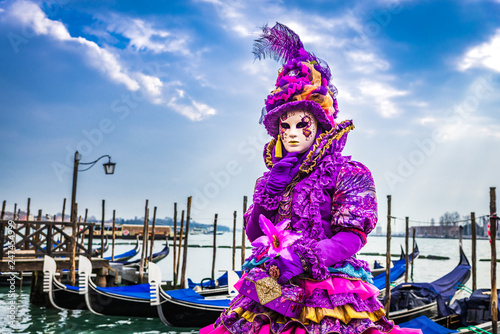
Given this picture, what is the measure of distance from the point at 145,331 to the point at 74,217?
12.7ft

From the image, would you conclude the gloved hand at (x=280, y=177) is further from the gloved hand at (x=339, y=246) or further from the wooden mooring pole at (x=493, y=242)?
the wooden mooring pole at (x=493, y=242)

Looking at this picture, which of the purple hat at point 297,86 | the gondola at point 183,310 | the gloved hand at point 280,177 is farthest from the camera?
the gondola at point 183,310

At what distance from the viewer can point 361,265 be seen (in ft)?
4.83

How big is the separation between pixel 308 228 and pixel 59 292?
34.2 feet

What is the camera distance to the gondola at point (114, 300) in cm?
962

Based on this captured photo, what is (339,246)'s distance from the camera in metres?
1.37

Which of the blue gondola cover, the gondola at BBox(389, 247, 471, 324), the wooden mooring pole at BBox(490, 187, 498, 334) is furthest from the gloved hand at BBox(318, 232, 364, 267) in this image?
the gondola at BBox(389, 247, 471, 324)

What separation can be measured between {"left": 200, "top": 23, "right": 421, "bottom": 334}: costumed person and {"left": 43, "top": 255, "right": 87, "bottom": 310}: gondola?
978cm

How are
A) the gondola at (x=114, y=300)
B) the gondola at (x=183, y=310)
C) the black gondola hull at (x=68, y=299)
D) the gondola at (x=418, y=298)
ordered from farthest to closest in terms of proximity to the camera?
the black gondola hull at (x=68, y=299), the gondola at (x=114, y=300), the gondola at (x=183, y=310), the gondola at (x=418, y=298)

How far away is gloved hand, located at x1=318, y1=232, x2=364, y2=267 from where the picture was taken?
1.35m

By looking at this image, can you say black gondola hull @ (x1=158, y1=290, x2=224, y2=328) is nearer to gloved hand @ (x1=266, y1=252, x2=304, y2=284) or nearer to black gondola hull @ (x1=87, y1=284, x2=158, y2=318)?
black gondola hull @ (x1=87, y1=284, x2=158, y2=318)

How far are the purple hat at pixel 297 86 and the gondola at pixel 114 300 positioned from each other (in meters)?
8.69

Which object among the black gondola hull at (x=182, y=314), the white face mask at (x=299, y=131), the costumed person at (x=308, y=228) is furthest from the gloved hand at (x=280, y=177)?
the black gondola hull at (x=182, y=314)

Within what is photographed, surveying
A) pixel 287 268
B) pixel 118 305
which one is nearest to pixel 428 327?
pixel 287 268
